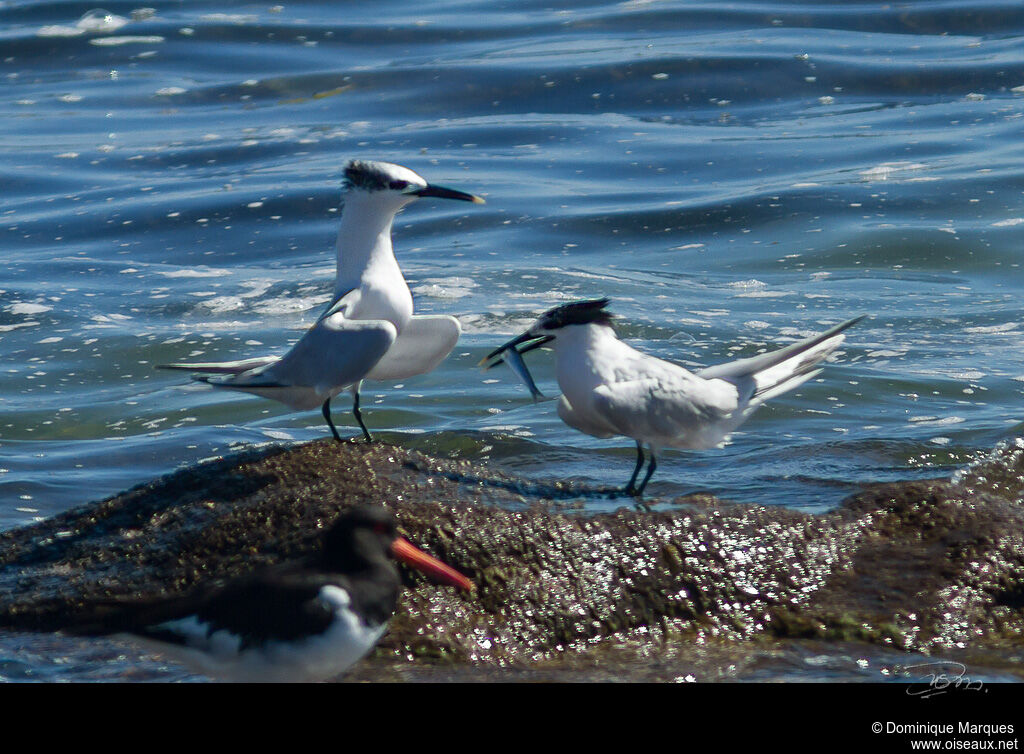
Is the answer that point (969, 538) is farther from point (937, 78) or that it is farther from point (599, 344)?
point (937, 78)

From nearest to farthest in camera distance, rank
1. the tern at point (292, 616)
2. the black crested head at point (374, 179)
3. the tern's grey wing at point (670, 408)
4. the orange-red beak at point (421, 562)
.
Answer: the tern at point (292, 616) < the orange-red beak at point (421, 562) < the tern's grey wing at point (670, 408) < the black crested head at point (374, 179)

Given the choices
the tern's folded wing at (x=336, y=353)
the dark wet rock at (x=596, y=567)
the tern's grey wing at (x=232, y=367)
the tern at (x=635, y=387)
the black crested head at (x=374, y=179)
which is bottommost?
the dark wet rock at (x=596, y=567)

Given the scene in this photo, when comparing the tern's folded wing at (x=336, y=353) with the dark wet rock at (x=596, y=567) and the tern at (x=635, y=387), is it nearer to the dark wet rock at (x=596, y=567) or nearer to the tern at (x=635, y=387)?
the tern at (x=635, y=387)

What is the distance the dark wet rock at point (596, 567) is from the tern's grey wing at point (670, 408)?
586mm

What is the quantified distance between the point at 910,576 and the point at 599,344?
1.65 meters

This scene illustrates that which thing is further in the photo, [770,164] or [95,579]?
[770,164]

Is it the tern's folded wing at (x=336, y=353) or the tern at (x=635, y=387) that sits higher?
the tern's folded wing at (x=336, y=353)

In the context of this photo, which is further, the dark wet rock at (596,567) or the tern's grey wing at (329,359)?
the tern's grey wing at (329,359)

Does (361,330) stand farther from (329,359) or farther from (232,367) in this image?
(232,367)

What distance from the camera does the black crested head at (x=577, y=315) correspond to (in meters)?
5.82

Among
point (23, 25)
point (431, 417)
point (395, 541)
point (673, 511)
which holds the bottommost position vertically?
point (431, 417)

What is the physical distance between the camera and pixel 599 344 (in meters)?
5.83

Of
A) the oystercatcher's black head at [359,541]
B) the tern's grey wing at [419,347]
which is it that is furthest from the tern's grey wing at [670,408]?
the oystercatcher's black head at [359,541]
